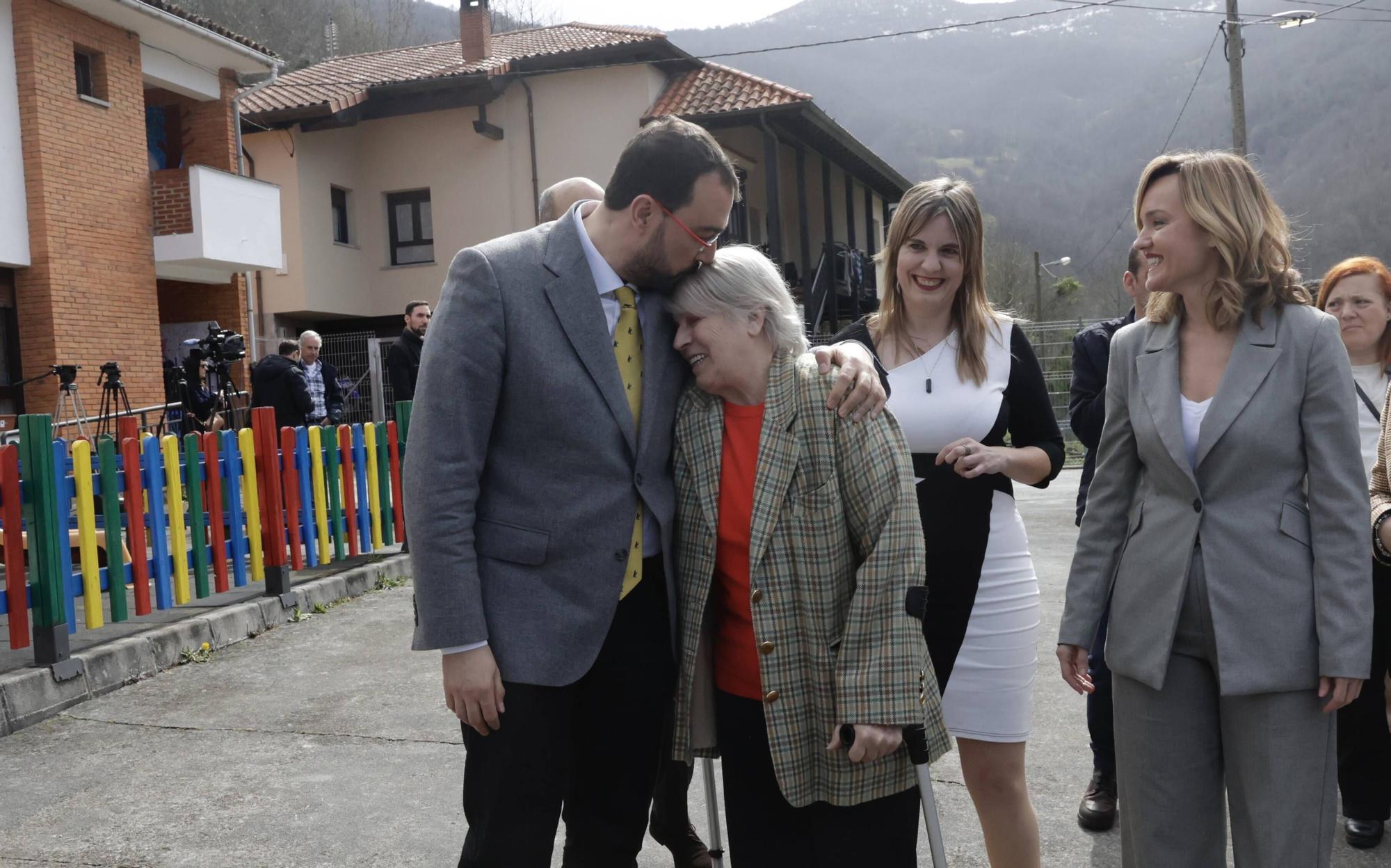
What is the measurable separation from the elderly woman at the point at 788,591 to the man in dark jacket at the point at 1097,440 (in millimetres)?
1533

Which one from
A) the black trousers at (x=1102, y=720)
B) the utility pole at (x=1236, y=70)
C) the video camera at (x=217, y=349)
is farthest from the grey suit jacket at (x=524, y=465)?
the utility pole at (x=1236, y=70)

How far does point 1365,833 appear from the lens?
11.3 ft

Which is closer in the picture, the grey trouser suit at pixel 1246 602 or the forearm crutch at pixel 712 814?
the grey trouser suit at pixel 1246 602

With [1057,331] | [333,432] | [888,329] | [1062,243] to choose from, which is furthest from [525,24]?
[1062,243]

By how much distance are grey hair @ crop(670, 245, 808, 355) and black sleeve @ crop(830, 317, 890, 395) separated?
592 mm

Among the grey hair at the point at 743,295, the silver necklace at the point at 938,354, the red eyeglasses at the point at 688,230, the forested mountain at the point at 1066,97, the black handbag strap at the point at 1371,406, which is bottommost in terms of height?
the black handbag strap at the point at 1371,406

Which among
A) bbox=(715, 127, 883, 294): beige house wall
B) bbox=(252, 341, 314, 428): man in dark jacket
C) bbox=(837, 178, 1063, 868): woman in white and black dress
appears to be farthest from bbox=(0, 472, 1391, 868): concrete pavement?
bbox=(715, 127, 883, 294): beige house wall

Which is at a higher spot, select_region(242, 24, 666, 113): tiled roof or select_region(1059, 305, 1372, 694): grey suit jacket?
select_region(242, 24, 666, 113): tiled roof

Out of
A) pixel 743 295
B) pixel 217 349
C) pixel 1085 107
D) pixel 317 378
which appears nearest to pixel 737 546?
pixel 743 295

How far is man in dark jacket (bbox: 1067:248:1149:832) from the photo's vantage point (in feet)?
12.0

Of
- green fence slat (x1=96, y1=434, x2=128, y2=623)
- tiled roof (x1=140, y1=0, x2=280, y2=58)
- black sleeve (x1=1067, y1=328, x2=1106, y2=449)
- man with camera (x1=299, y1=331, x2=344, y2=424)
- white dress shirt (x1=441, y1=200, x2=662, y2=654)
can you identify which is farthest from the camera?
tiled roof (x1=140, y1=0, x2=280, y2=58)

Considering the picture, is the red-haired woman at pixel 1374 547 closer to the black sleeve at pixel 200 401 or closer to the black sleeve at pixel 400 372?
the black sleeve at pixel 400 372

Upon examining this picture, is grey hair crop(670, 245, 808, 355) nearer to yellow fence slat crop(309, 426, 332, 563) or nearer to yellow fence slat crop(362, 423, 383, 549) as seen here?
yellow fence slat crop(309, 426, 332, 563)

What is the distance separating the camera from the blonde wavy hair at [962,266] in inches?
117
